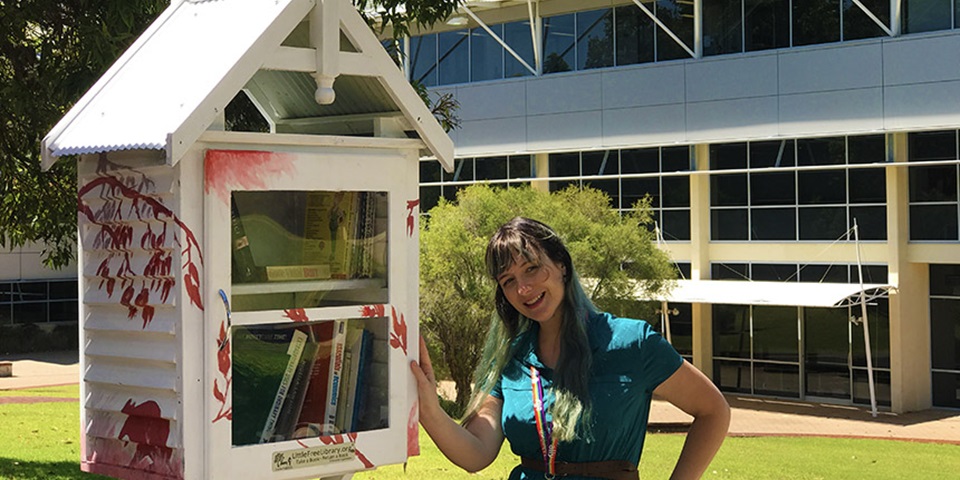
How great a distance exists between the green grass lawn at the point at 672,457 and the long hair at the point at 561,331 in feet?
19.6

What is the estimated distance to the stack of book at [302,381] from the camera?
3.35 meters

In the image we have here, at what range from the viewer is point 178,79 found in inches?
130

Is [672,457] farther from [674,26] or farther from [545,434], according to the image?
[674,26]

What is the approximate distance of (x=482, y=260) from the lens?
26.8 m

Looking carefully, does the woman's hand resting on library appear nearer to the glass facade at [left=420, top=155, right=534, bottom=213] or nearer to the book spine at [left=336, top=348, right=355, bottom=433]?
the book spine at [left=336, top=348, right=355, bottom=433]

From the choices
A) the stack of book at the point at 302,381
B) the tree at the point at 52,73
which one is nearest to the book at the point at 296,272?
the stack of book at the point at 302,381

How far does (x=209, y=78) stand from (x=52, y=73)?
4797 mm

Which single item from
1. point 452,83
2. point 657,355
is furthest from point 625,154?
point 657,355

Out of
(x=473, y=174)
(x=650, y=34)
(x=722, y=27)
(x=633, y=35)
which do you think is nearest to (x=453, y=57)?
(x=473, y=174)

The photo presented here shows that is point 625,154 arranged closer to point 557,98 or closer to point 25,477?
point 557,98

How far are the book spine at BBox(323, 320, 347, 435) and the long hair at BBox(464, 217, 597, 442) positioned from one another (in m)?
0.50

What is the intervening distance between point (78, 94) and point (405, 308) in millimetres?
4212

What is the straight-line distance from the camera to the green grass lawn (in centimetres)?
1151

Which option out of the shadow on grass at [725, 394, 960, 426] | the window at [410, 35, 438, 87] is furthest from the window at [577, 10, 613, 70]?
the shadow on grass at [725, 394, 960, 426]
